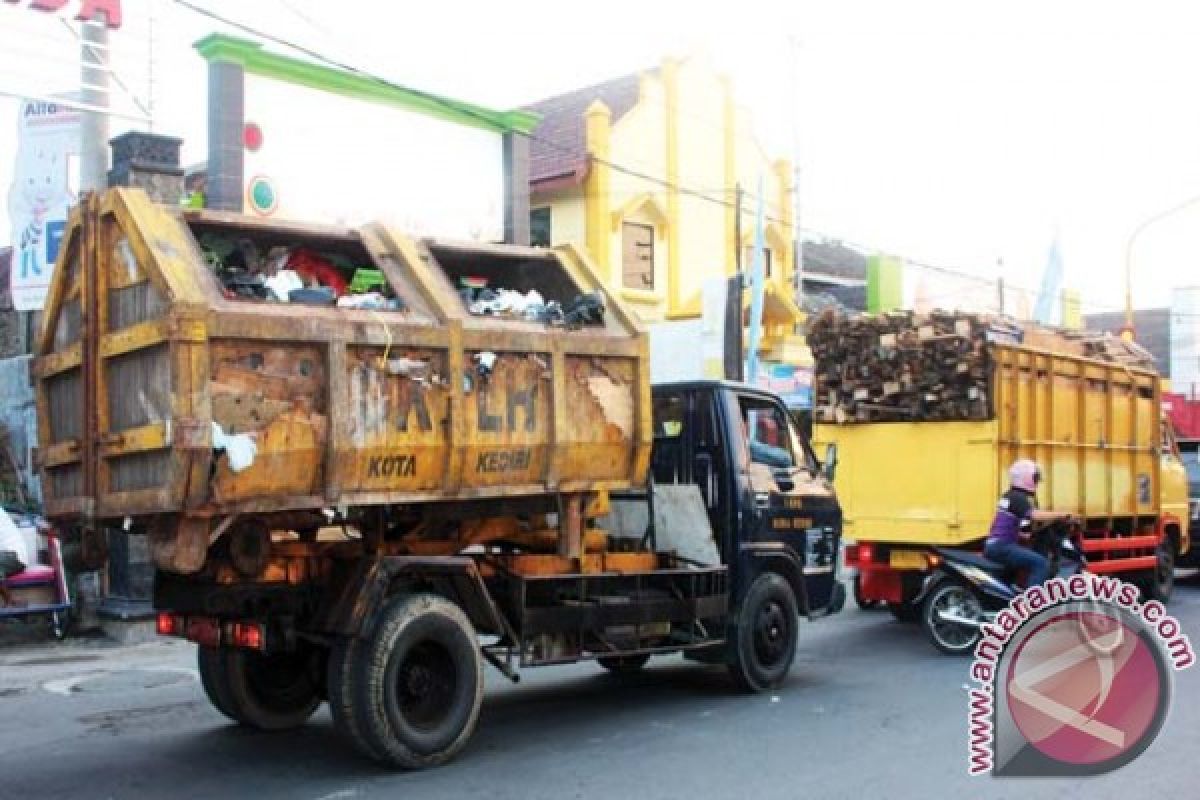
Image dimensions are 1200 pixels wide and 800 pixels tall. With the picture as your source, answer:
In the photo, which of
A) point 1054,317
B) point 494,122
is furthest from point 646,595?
point 1054,317

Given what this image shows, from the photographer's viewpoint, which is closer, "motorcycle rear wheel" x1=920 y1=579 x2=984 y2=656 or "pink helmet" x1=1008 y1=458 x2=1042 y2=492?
"pink helmet" x1=1008 y1=458 x2=1042 y2=492

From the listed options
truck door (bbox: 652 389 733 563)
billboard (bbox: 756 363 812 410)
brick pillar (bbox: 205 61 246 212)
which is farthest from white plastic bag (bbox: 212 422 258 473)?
billboard (bbox: 756 363 812 410)

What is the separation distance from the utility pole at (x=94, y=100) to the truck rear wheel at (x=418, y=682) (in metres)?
6.65

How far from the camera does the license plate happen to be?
1123 cm

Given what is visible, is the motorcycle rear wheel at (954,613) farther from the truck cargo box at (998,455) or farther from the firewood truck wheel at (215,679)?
the firewood truck wheel at (215,679)

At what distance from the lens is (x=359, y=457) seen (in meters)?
6.35

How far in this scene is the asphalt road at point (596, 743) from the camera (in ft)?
20.0

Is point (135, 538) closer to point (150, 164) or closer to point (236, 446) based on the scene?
point (150, 164)

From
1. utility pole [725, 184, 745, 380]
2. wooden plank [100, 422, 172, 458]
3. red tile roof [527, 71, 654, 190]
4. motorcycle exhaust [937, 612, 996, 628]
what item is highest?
red tile roof [527, 71, 654, 190]

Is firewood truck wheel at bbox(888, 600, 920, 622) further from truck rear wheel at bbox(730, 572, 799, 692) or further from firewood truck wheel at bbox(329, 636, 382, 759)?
firewood truck wheel at bbox(329, 636, 382, 759)

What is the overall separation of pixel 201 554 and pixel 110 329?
1349 millimetres

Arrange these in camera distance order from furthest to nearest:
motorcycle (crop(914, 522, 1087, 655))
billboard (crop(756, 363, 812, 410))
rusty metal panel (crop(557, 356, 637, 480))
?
billboard (crop(756, 363, 812, 410)), motorcycle (crop(914, 522, 1087, 655)), rusty metal panel (crop(557, 356, 637, 480))

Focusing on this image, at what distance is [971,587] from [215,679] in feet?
19.7

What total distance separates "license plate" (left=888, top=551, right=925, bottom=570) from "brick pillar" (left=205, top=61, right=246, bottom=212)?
8.20 meters
